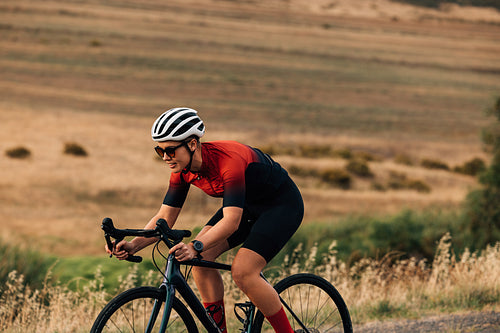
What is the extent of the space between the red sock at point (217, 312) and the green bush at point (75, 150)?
138 ft

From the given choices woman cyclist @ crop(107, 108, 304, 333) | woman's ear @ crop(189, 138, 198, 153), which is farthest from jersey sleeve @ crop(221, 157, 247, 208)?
woman's ear @ crop(189, 138, 198, 153)

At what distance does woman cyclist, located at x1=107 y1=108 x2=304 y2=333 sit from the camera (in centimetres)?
397

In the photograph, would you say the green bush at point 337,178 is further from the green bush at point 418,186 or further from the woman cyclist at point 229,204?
the woman cyclist at point 229,204

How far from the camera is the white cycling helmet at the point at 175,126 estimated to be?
397cm

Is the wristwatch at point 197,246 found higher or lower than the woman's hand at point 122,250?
higher

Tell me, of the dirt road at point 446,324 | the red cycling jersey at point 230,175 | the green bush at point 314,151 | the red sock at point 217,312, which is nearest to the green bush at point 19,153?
the green bush at point 314,151

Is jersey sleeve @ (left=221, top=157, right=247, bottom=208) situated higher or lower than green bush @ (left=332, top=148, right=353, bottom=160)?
lower

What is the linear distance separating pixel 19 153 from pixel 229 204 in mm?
43150

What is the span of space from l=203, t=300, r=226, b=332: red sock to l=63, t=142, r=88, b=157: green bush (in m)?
42.1

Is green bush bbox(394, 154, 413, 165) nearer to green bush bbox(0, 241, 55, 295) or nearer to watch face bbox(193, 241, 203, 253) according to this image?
green bush bbox(0, 241, 55, 295)

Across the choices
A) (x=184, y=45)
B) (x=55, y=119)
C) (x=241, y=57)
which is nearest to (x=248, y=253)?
(x=55, y=119)

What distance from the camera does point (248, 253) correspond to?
13.8ft

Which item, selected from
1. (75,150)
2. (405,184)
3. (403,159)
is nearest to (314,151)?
(403,159)

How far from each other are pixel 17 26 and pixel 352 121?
71.9 meters
